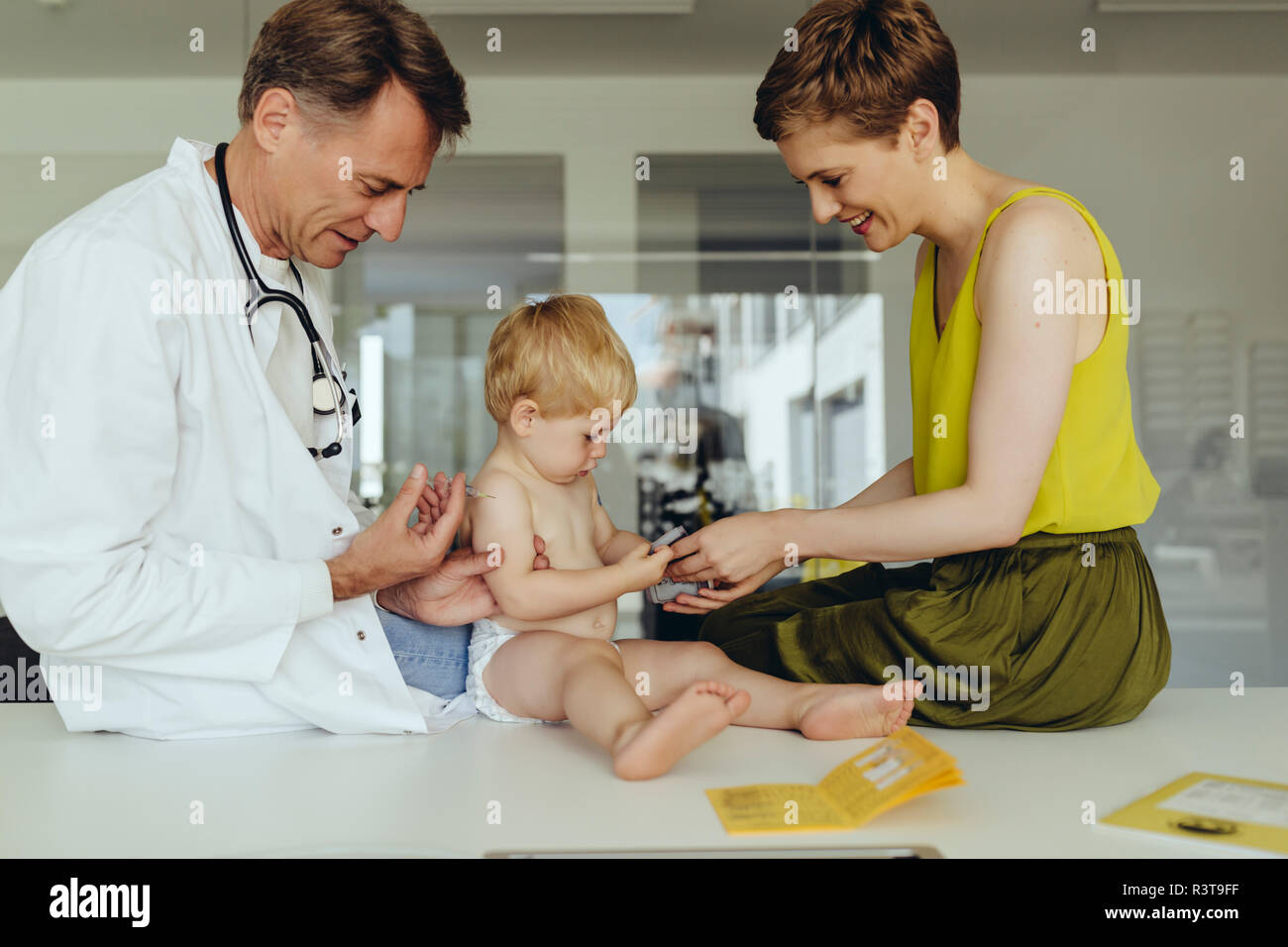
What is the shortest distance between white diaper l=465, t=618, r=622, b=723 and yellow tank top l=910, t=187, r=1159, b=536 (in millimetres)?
612

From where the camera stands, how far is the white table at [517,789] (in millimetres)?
965

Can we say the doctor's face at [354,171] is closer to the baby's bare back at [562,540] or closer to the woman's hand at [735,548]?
the baby's bare back at [562,540]

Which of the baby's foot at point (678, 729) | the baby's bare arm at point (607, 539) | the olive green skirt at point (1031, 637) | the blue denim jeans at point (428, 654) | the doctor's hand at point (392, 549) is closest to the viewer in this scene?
the baby's foot at point (678, 729)

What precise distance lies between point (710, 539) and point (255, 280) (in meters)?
0.73

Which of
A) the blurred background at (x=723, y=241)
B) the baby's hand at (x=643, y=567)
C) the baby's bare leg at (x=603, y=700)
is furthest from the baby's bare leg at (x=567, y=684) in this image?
the blurred background at (x=723, y=241)

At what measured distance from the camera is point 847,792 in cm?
105

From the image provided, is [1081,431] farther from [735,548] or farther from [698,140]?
[698,140]

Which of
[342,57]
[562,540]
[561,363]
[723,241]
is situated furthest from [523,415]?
[723,241]

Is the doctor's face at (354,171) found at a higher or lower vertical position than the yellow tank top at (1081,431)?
higher

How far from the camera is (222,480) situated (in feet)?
4.27

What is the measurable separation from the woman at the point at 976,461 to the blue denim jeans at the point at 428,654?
0.36 meters

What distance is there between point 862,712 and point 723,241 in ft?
9.12
